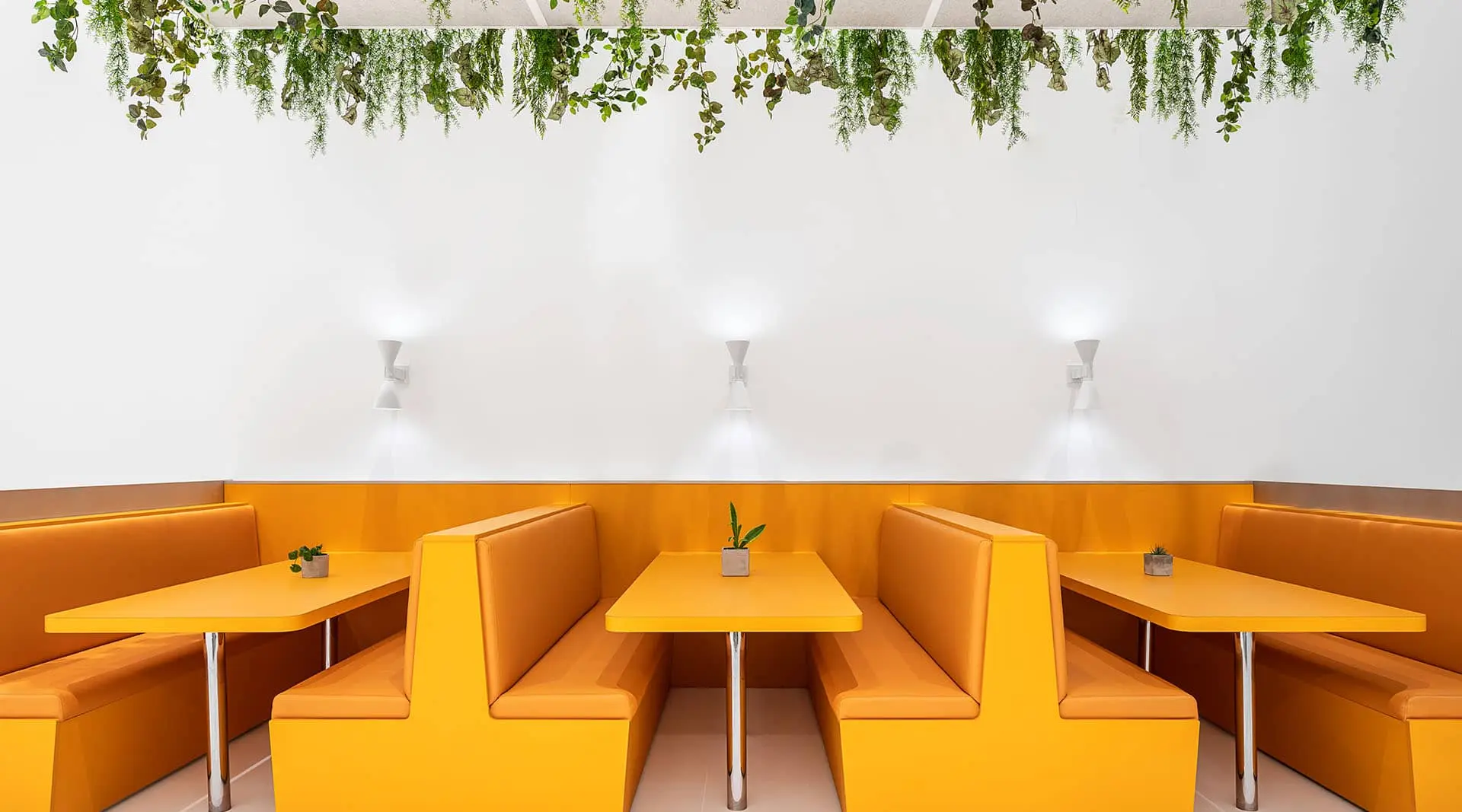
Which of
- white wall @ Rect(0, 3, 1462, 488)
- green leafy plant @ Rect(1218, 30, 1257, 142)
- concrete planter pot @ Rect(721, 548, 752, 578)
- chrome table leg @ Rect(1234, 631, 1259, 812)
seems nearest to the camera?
chrome table leg @ Rect(1234, 631, 1259, 812)

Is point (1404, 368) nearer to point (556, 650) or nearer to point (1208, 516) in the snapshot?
point (1208, 516)

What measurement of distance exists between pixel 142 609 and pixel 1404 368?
562cm

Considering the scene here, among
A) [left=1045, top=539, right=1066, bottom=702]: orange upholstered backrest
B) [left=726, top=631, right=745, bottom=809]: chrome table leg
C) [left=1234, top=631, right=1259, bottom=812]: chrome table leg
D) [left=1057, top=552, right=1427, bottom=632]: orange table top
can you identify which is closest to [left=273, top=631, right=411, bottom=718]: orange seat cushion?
[left=726, top=631, right=745, bottom=809]: chrome table leg

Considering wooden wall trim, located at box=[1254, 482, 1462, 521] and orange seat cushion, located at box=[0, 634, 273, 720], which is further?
wooden wall trim, located at box=[1254, 482, 1462, 521]

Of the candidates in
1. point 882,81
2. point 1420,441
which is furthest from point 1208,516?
point 882,81

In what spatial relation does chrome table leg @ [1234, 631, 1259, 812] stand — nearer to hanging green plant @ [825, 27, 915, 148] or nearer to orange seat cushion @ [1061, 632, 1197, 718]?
orange seat cushion @ [1061, 632, 1197, 718]

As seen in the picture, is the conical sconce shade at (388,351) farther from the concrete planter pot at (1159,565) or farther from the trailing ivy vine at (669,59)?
the concrete planter pot at (1159,565)

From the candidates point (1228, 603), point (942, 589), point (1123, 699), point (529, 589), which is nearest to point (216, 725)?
point (529, 589)

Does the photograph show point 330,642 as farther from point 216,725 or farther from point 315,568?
point 216,725

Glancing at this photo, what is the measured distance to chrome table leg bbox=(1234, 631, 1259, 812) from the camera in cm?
231

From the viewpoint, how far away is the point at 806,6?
7.52 ft

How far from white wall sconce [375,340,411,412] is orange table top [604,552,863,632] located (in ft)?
5.54

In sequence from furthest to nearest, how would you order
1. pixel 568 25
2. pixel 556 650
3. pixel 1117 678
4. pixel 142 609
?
pixel 568 25
pixel 556 650
pixel 1117 678
pixel 142 609

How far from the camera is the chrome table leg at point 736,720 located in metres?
2.36
